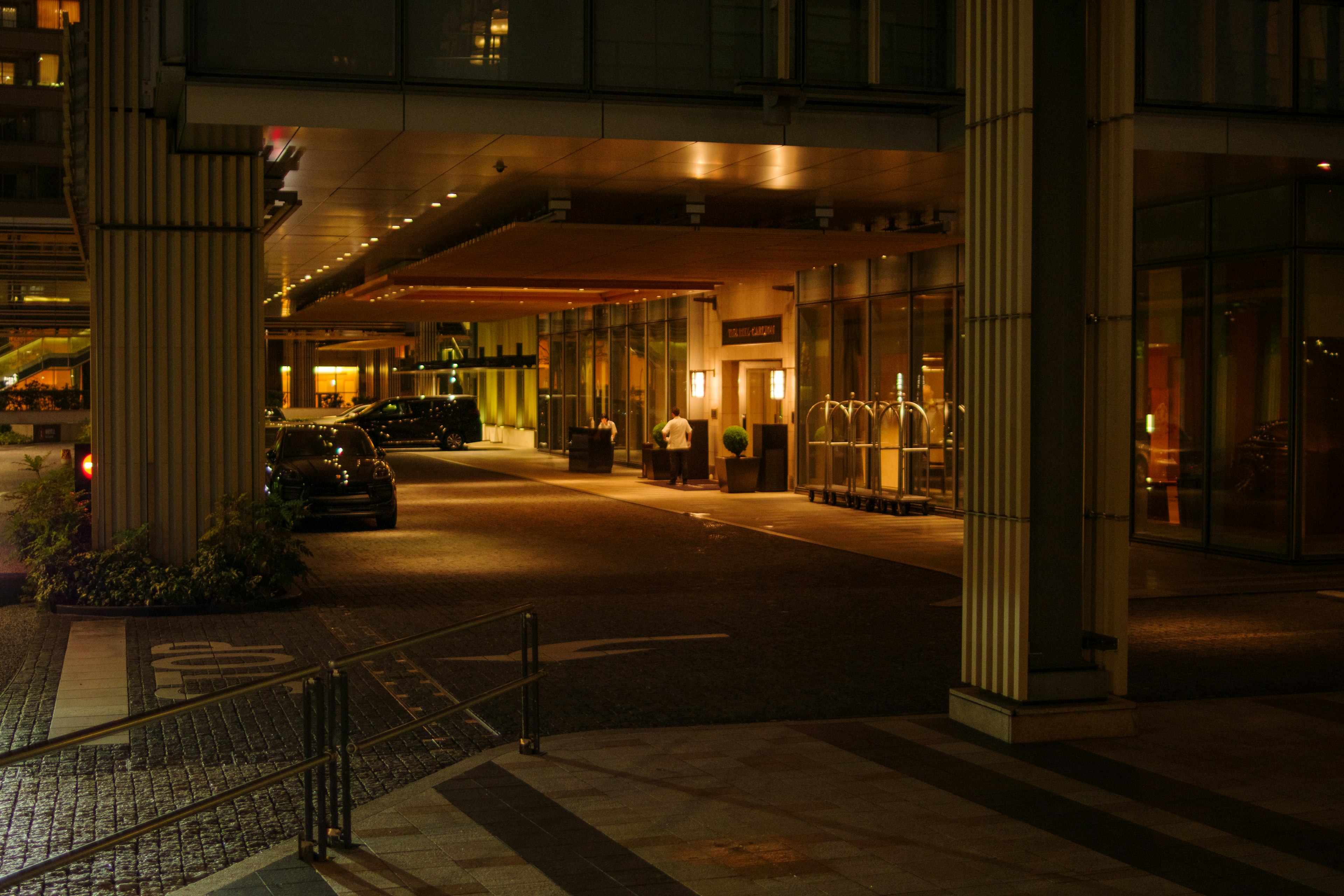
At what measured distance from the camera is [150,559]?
12.2 metres

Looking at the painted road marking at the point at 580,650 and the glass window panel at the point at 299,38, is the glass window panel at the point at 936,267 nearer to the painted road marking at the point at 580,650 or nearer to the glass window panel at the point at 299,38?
the glass window panel at the point at 299,38

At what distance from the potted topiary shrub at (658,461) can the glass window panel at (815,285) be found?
15.4 feet

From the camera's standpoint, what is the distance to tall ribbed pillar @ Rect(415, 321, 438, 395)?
5960 cm

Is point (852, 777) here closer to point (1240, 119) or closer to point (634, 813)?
point (634, 813)

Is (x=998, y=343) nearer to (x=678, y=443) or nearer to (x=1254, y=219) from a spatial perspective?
(x=1254, y=219)

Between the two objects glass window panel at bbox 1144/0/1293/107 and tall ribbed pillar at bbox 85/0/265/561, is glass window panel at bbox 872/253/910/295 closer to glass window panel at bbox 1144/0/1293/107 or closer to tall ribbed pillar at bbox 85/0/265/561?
glass window panel at bbox 1144/0/1293/107

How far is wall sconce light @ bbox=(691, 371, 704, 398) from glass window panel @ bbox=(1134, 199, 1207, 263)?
44.8 feet

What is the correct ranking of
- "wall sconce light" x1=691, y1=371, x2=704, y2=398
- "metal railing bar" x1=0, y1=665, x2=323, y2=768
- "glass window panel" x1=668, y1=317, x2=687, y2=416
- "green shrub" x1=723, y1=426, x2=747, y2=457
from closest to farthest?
"metal railing bar" x1=0, y1=665, x2=323, y2=768
"green shrub" x1=723, y1=426, x2=747, y2=457
"wall sconce light" x1=691, y1=371, x2=704, y2=398
"glass window panel" x1=668, y1=317, x2=687, y2=416

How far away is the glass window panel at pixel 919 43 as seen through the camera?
13.7 m

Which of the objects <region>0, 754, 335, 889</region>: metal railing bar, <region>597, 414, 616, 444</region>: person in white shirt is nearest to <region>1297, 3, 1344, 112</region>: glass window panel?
<region>0, 754, 335, 889</region>: metal railing bar

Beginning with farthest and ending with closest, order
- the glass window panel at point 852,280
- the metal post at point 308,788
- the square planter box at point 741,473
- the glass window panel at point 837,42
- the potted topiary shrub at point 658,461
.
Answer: the potted topiary shrub at point 658,461 → the square planter box at point 741,473 → the glass window panel at point 852,280 → the glass window panel at point 837,42 → the metal post at point 308,788

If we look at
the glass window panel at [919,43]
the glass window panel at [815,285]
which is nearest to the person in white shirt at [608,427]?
the glass window panel at [815,285]

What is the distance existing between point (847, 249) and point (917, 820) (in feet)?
50.8

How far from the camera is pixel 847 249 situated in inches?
803
